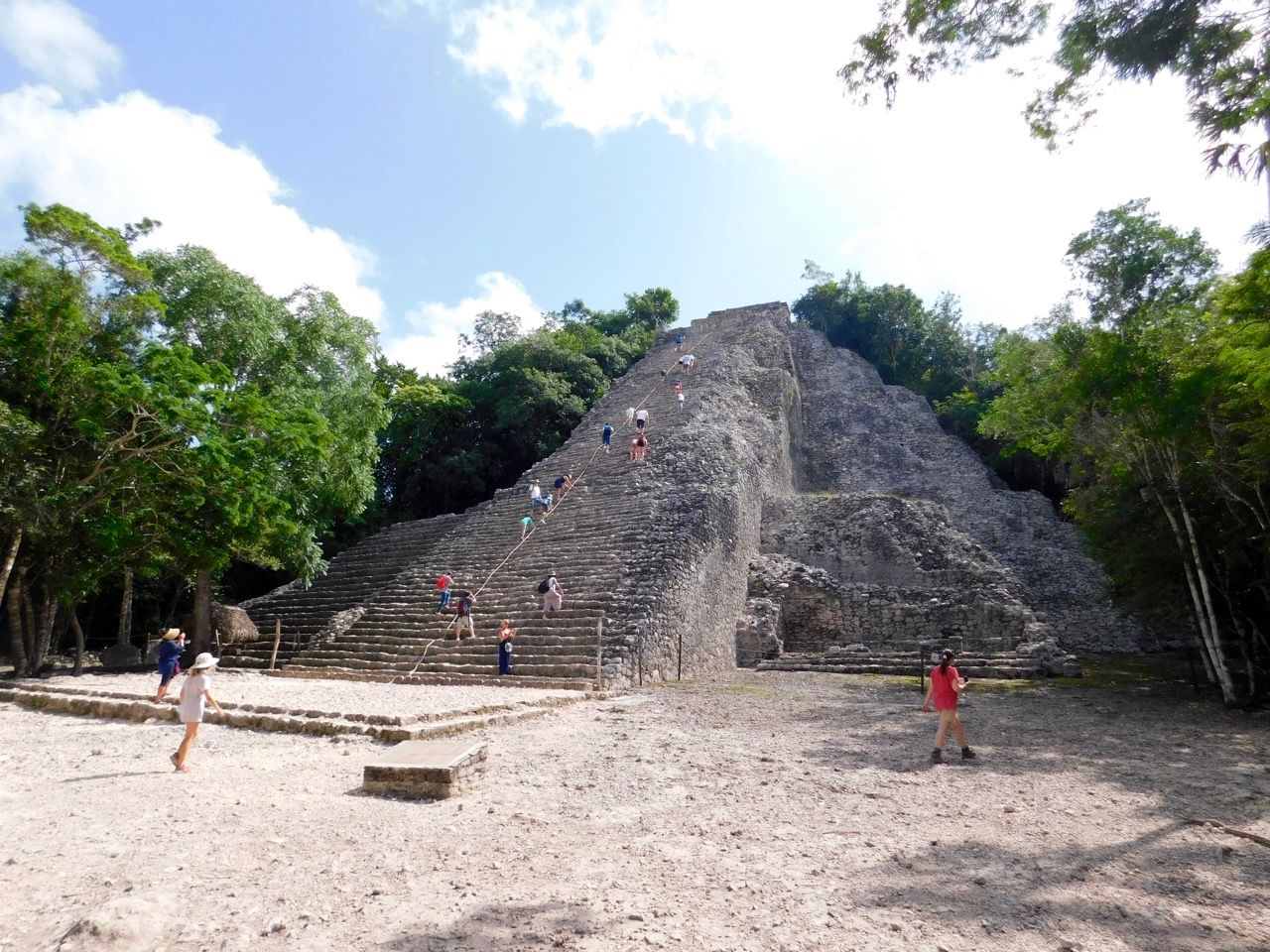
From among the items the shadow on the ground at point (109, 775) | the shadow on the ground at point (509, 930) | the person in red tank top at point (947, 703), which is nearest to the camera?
the shadow on the ground at point (509, 930)

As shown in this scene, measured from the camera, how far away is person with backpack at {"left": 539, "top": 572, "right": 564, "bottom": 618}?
12.6 meters

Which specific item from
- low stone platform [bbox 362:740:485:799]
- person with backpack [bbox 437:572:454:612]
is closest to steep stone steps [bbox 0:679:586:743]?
low stone platform [bbox 362:740:485:799]

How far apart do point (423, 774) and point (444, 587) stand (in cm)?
948

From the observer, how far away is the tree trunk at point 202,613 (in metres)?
14.7

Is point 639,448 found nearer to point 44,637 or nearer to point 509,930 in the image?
point 44,637

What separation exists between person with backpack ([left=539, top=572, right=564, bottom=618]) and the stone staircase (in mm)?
134

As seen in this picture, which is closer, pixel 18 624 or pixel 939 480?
pixel 18 624

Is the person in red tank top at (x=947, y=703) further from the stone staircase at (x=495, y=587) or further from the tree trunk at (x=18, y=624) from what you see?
the tree trunk at (x=18, y=624)

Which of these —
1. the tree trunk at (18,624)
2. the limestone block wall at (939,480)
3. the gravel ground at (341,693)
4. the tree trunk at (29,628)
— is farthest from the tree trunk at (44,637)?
the limestone block wall at (939,480)

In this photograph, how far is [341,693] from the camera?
1004 centimetres

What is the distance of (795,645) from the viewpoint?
54.2 feet

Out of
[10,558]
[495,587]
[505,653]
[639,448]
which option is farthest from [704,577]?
[10,558]

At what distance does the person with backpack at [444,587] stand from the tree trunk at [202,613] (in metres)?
4.76

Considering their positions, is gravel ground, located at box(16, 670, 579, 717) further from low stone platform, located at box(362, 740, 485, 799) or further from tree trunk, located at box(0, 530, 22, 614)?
low stone platform, located at box(362, 740, 485, 799)
